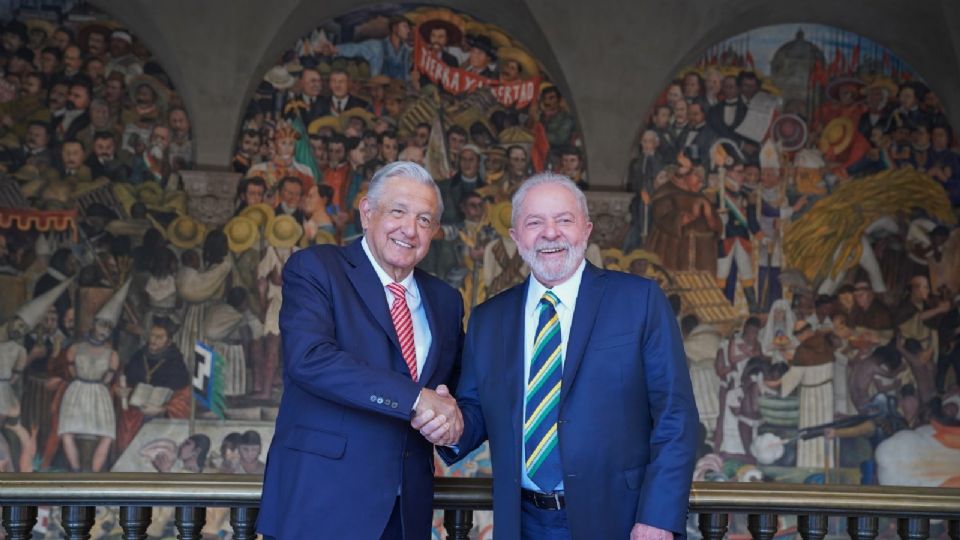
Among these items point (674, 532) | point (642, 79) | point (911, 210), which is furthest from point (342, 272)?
point (911, 210)

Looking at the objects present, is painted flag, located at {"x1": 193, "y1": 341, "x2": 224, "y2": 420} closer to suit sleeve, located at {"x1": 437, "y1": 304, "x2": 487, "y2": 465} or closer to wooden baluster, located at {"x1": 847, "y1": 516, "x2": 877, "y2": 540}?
suit sleeve, located at {"x1": 437, "y1": 304, "x2": 487, "y2": 465}

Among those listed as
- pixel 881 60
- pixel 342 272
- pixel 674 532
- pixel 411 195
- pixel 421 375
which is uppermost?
pixel 881 60

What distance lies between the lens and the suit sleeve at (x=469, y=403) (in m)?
3.19

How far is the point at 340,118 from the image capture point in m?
9.60

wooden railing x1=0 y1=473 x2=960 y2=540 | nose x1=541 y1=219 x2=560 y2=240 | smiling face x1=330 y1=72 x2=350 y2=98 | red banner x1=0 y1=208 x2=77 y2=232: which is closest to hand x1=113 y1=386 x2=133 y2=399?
red banner x1=0 y1=208 x2=77 y2=232

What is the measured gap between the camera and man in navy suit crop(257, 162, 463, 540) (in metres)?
2.98

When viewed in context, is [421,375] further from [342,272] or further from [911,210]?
[911,210]

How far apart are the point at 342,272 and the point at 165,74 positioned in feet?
22.4

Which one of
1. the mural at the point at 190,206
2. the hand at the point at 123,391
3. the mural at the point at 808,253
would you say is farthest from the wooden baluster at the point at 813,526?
the hand at the point at 123,391

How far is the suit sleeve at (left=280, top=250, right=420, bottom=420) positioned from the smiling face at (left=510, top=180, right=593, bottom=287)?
552 mm

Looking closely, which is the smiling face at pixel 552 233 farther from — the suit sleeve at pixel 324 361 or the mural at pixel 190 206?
the mural at pixel 190 206

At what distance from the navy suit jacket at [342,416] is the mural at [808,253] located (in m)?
6.75

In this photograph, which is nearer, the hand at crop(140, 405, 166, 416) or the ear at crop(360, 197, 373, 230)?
the ear at crop(360, 197, 373, 230)

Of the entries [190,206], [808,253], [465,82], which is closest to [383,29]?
[465,82]
